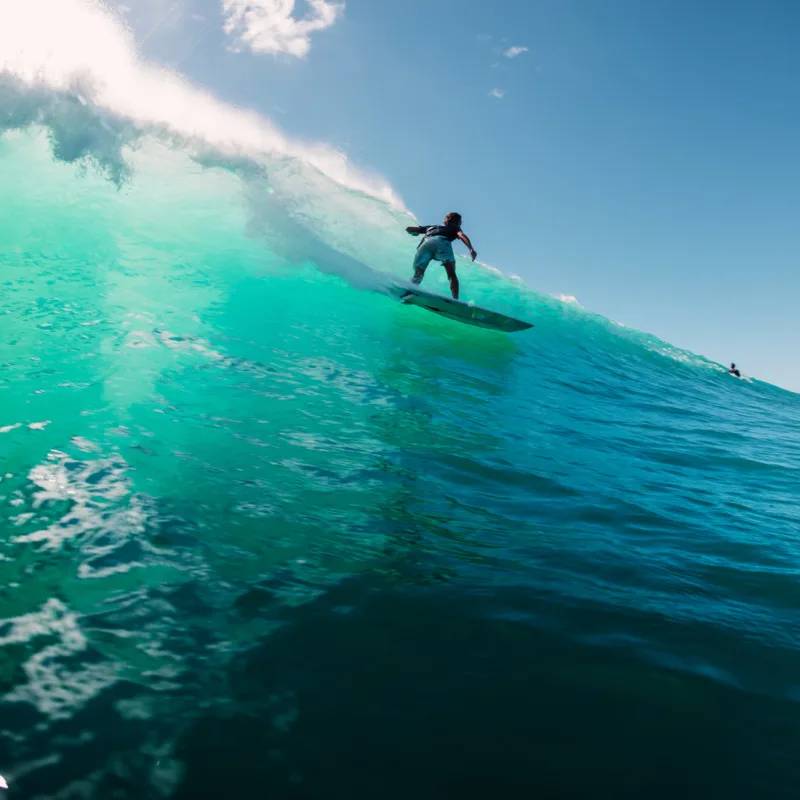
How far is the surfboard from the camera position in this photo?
11.4 meters

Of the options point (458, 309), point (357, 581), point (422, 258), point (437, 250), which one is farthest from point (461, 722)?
point (422, 258)

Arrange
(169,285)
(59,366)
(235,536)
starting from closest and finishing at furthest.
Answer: (235,536) < (59,366) < (169,285)

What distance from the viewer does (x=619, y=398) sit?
11273 millimetres

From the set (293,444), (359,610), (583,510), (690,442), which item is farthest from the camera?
(690,442)

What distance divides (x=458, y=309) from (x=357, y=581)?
9185mm

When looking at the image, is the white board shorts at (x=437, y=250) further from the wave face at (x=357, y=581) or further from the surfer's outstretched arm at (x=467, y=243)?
the wave face at (x=357, y=581)

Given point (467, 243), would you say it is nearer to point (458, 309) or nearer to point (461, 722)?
point (458, 309)

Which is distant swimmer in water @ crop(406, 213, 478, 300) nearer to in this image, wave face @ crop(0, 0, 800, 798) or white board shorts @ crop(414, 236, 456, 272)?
white board shorts @ crop(414, 236, 456, 272)

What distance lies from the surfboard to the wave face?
3.09 metres

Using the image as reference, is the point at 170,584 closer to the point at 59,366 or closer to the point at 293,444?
the point at 293,444

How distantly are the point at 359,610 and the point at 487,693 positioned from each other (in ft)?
2.56

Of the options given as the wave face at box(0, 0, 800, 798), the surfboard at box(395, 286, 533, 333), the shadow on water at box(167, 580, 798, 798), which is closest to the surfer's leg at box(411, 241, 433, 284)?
the surfboard at box(395, 286, 533, 333)

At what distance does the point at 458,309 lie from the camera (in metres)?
11.5

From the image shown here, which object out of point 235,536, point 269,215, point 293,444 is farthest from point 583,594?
point 269,215
